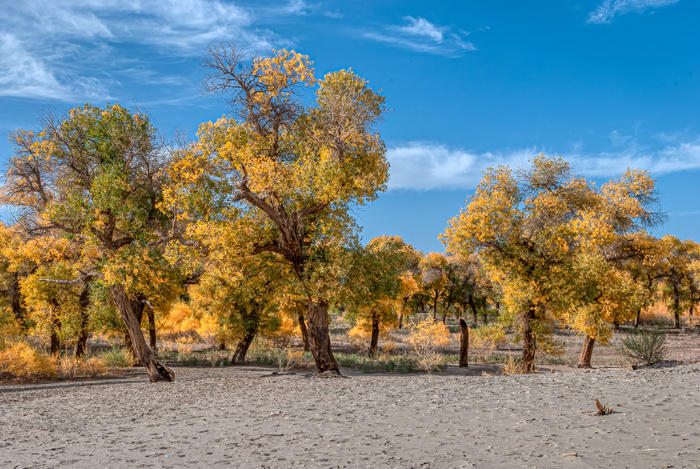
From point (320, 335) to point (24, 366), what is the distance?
1081 centimetres

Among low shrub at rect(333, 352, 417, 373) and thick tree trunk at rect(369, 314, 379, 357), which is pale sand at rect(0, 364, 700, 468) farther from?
thick tree trunk at rect(369, 314, 379, 357)

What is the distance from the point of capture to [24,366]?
17.7m

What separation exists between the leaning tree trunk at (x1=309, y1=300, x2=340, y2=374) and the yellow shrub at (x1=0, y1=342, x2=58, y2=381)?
10.1 m

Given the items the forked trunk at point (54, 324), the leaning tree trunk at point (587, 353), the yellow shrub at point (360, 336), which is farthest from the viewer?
the yellow shrub at point (360, 336)

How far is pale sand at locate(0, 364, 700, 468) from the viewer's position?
6098 millimetres

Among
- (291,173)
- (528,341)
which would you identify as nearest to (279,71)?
(291,173)

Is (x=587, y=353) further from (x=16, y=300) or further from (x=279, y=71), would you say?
(x=16, y=300)

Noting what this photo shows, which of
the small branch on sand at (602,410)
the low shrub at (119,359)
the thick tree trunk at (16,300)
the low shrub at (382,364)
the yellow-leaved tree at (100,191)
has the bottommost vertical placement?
the low shrub at (382,364)

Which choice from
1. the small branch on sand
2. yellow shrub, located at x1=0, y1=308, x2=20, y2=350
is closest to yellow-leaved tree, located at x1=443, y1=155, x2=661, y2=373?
the small branch on sand

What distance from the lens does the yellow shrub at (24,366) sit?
17.5m

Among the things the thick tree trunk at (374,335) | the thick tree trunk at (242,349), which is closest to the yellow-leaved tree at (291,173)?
the thick tree trunk at (242,349)

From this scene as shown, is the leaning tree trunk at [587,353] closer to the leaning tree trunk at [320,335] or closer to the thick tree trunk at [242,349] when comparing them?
the leaning tree trunk at [320,335]

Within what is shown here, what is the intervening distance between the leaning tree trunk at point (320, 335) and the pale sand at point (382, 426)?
136 inches

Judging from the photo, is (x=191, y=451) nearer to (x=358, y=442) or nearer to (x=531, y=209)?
(x=358, y=442)
